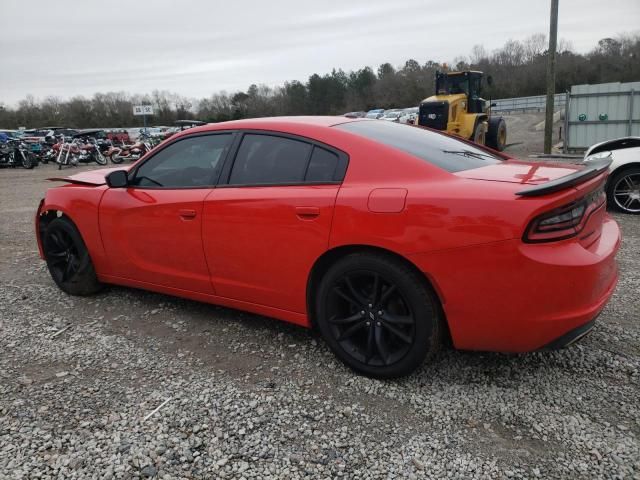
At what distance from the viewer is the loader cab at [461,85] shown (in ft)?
51.8

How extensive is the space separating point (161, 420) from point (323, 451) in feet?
2.83

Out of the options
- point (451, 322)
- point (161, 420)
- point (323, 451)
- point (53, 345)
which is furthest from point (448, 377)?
point (53, 345)

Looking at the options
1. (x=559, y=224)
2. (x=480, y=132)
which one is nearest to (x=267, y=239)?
(x=559, y=224)

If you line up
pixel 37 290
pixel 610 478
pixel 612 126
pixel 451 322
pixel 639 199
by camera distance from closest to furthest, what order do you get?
1. pixel 610 478
2. pixel 451 322
3. pixel 37 290
4. pixel 639 199
5. pixel 612 126

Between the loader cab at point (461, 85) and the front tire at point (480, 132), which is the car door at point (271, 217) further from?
the loader cab at point (461, 85)

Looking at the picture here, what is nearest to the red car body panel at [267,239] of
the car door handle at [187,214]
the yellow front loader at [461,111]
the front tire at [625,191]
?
the car door handle at [187,214]

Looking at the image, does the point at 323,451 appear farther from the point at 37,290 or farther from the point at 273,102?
the point at 273,102

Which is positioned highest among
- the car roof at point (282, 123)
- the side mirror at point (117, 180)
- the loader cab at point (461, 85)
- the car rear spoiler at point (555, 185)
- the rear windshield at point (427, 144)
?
the loader cab at point (461, 85)

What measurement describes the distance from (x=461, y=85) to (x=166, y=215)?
1436 cm

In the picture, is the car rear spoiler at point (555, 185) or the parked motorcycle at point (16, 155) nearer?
the car rear spoiler at point (555, 185)

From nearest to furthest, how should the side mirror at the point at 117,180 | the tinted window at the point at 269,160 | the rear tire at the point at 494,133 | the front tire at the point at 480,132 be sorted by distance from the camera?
the tinted window at the point at 269,160 → the side mirror at the point at 117,180 → the front tire at the point at 480,132 → the rear tire at the point at 494,133

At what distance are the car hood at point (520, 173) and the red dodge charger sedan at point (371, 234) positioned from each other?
16 mm

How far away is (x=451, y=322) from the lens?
251 centimetres

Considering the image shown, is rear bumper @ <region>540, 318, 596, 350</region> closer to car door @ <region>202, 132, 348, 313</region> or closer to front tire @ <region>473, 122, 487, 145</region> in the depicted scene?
car door @ <region>202, 132, 348, 313</region>
